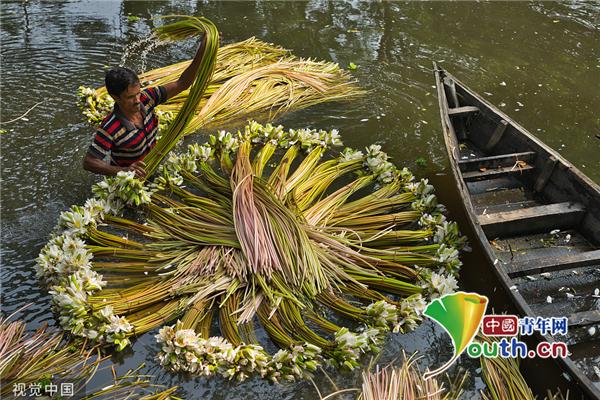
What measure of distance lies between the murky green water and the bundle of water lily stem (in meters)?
0.23

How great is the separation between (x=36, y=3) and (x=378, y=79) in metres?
5.39

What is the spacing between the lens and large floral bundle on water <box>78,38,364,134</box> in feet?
19.3

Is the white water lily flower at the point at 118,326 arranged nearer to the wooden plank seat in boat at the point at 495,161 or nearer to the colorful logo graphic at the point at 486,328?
the colorful logo graphic at the point at 486,328

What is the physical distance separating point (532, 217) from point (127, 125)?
3061 mm

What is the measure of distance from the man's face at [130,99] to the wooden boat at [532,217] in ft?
8.06

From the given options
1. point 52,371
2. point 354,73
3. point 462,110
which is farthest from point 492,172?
point 52,371

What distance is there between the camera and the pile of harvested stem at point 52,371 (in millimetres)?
3184

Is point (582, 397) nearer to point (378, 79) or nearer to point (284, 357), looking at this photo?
point (284, 357)

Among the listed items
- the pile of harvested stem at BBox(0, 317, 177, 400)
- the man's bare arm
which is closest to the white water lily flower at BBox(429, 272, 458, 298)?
the pile of harvested stem at BBox(0, 317, 177, 400)

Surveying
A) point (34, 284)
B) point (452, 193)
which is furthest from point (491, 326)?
point (34, 284)

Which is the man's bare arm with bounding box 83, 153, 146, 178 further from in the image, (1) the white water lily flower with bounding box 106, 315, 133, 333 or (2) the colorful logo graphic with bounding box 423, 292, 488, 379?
(2) the colorful logo graphic with bounding box 423, 292, 488, 379

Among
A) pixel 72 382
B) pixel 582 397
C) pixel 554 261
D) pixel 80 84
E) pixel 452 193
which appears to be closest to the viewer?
pixel 582 397

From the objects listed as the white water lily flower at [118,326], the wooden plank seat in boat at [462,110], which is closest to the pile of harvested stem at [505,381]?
the white water lily flower at [118,326]

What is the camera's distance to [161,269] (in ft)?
12.9
